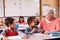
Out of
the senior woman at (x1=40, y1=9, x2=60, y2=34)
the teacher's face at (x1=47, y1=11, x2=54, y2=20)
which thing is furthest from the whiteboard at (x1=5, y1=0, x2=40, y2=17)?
the teacher's face at (x1=47, y1=11, x2=54, y2=20)

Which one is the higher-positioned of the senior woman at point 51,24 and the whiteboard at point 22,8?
the whiteboard at point 22,8

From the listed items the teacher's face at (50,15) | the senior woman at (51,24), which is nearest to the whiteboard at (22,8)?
the senior woman at (51,24)

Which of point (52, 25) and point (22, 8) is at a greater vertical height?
point (22, 8)

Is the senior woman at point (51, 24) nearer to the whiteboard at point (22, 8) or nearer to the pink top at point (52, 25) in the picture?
the pink top at point (52, 25)

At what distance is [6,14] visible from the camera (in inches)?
188

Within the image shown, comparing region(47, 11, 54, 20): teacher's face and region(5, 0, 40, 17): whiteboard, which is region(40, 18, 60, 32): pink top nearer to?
region(47, 11, 54, 20): teacher's face

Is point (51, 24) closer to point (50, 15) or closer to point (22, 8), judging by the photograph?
point (50, 15)

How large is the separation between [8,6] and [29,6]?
0.76m

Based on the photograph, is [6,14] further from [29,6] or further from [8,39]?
[8,39]

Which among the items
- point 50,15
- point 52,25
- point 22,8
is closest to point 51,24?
point 52,25

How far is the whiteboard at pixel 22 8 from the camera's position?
15.7ft

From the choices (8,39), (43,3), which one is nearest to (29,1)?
(43,3)

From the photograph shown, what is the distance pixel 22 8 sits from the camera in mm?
4926

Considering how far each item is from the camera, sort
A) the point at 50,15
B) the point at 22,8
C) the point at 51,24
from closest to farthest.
→ 1. the point at 50,15
2. the point at 51,24
3. the point at 22,8
